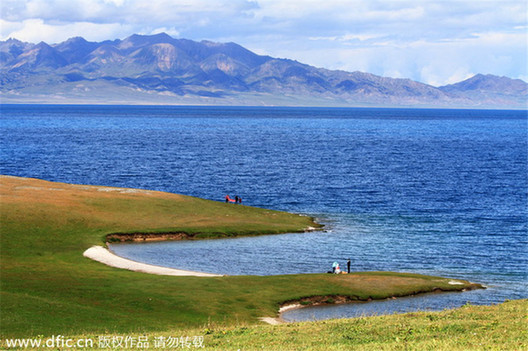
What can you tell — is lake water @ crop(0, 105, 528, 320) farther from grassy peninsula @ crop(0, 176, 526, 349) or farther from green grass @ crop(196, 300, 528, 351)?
green grass @ crop(196, 300, 528, 351)

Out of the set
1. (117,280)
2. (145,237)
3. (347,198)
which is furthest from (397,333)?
(347,198)

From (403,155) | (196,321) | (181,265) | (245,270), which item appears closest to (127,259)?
(181,265)

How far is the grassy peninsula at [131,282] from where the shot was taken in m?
36.6

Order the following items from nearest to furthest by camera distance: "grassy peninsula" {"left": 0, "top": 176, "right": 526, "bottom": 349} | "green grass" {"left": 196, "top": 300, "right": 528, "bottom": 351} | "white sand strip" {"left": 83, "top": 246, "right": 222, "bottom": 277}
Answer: "green grass" {"left": 196, "top": 300, "right": 528, "bottom": 351}
"grassy peninsula" {"left": 0, "top": 176, "right": 526, "bottom": 349}
"white sand strip" {"left": 83, "top": 246, "right": 222, "bottom": 277}

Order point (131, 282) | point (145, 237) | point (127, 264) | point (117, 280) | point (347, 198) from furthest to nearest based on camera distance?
point (347, 198) → point (145, 237) → point (127, 264) → point (117, 280) → point (131, 282)

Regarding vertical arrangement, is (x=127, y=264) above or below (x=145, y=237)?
above

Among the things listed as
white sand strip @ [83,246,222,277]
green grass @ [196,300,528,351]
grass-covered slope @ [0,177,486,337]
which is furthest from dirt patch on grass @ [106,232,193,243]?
green grass @ [196,300,528,351]

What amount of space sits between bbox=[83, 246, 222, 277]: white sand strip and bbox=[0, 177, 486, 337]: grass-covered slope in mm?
1116

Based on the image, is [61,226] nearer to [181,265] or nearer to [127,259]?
[127,259]

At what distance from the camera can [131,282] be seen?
48094 mm

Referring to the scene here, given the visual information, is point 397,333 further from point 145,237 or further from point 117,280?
point 145,237

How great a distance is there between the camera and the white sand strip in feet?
→ 175

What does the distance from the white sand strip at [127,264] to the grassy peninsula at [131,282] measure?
1175mm

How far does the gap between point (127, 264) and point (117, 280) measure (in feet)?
23.7
